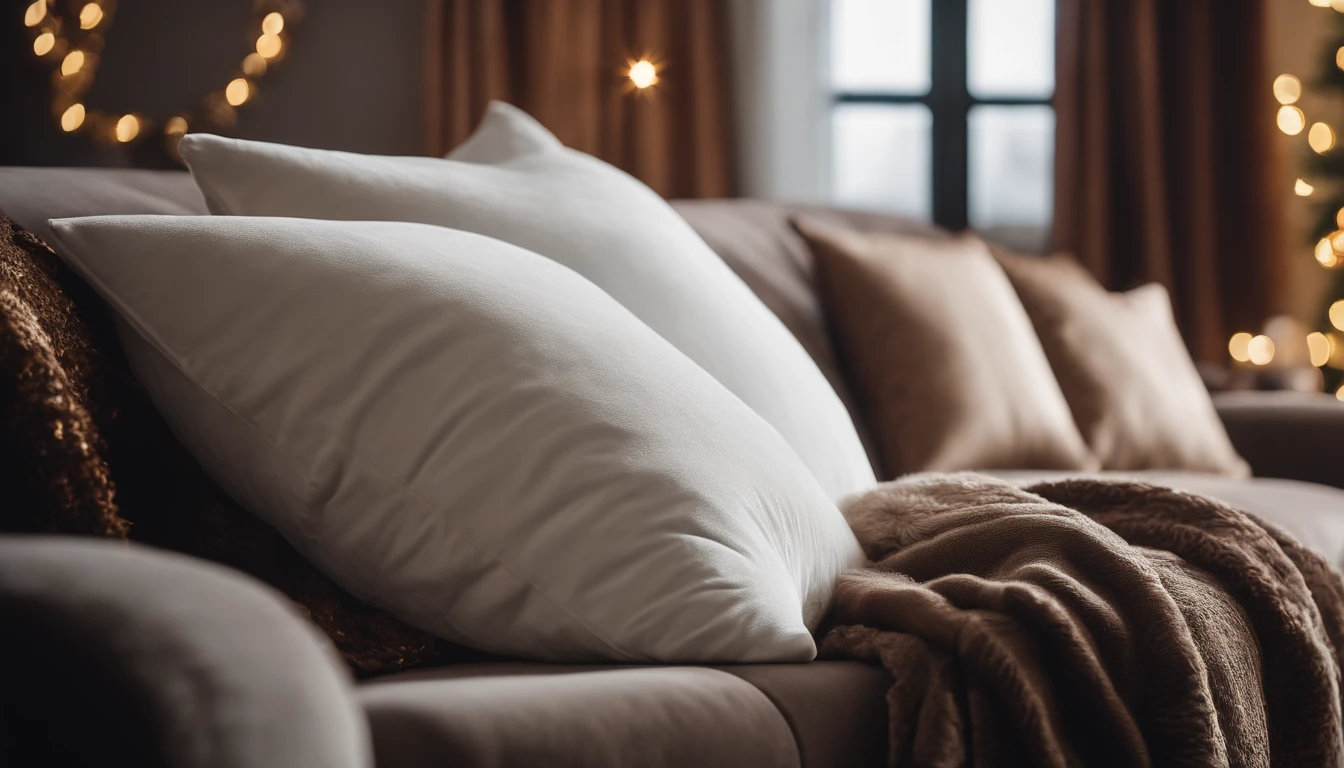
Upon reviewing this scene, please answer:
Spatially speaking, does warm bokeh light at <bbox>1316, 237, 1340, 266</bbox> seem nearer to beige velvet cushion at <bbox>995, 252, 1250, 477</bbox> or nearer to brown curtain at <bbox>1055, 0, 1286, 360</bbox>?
brown curtain at <bbox>1055, 0, 1286, 360</bbox>

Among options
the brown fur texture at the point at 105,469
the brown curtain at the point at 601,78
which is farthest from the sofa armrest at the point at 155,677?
the brown curtain at the point at 601,78

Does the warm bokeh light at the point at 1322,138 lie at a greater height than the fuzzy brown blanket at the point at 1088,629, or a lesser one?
greater

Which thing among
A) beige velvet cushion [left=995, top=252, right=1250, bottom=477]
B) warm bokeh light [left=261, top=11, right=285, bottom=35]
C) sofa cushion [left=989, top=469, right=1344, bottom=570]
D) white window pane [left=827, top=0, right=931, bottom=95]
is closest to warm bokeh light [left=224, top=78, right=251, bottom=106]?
warm bokeh light [left=261, top=11, right=285, bottom=35]

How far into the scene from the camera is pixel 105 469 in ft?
2.04

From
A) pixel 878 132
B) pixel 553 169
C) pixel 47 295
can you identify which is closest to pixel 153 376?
pixel 47 295

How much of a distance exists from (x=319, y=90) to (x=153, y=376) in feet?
9.99

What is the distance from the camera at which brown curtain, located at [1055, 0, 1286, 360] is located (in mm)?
3795

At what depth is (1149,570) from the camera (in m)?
Answer: 0.76

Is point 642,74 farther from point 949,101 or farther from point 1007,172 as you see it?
point 1007,172

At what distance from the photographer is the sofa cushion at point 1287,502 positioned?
1.29 metres

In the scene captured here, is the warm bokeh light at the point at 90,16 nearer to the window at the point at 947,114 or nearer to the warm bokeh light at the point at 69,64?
the warm bokeh light at the point at 69,64

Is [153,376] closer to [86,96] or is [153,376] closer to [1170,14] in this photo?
[86,96]

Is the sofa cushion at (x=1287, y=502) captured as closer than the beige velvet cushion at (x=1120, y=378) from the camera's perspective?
Yes

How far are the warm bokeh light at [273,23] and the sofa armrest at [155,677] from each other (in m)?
3.47
